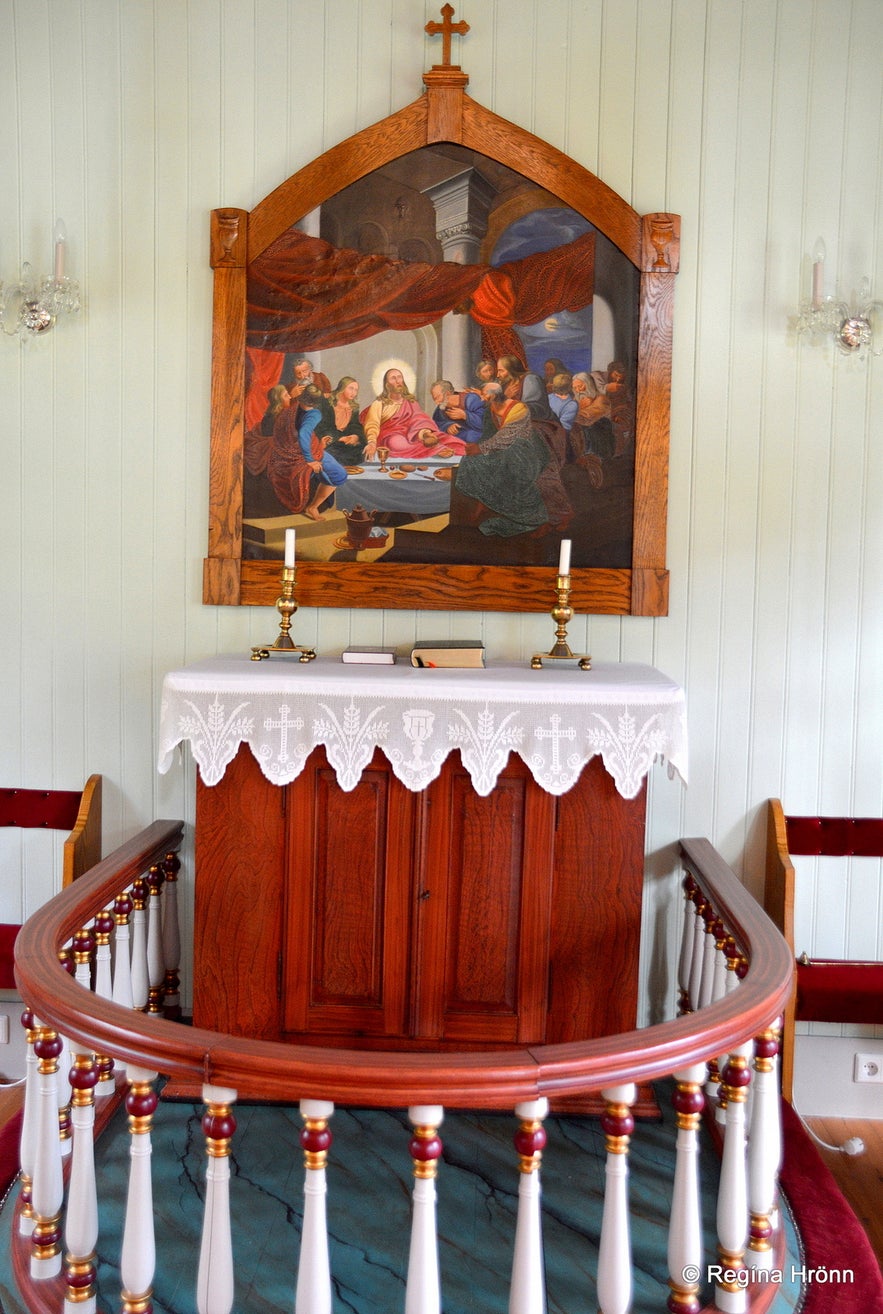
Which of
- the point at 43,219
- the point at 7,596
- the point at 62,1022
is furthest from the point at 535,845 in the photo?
the point at 43,219

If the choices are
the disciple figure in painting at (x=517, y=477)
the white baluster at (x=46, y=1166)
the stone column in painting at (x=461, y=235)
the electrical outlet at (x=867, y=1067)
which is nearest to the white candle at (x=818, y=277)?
the disciple figure in painting at (x=517, y=477)

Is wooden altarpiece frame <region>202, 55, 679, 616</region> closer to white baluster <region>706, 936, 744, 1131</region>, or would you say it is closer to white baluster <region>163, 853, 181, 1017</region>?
white baluster <region>163, 853, 181, 1017</region>

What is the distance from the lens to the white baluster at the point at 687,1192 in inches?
78.9

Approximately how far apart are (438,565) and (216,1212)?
7.30ft

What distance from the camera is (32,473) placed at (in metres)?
3.79

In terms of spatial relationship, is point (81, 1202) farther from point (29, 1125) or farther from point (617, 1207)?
point (617, 1207)

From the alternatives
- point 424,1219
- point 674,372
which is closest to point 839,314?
point 674,372

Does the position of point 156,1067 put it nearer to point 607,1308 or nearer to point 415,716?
point 607,1308

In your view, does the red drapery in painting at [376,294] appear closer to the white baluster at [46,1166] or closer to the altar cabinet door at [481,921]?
the altar cabinet door at [481,921]

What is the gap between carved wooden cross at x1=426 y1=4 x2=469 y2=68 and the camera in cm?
351

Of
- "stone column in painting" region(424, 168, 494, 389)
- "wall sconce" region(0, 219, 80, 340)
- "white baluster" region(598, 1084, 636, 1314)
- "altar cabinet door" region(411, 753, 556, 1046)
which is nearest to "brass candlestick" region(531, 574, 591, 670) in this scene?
"altar cabinet door" region(411, 753, 556, 1046)

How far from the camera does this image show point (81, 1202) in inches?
80.8

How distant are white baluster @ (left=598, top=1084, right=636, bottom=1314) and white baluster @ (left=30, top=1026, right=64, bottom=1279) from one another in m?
1.10

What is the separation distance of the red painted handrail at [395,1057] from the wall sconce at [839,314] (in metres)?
2.24
